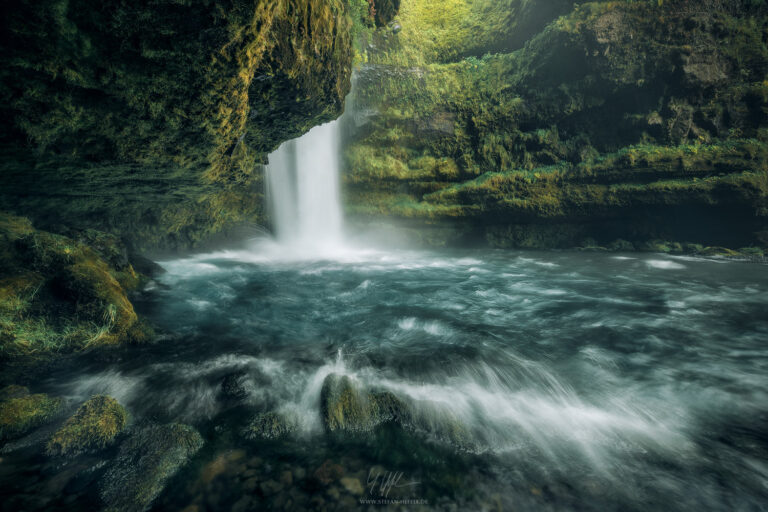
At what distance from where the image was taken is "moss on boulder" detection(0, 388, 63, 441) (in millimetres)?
2396

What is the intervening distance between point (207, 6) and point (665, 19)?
1302 centimetres

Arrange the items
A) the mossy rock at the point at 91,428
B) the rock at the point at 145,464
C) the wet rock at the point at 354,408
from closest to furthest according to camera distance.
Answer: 1. the rock at the point at 145,464
2. the mossy rock at the point at 91,428
3. the wet rock at the point at 354,408

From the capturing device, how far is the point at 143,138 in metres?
3.44

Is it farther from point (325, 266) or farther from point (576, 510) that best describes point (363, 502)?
point (325, 266)

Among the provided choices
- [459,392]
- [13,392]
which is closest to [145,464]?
[13,392]

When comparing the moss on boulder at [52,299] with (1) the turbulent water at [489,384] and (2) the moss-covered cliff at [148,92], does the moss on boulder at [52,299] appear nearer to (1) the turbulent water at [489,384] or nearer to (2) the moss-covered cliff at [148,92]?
(1) the turbulent water at [489,384]

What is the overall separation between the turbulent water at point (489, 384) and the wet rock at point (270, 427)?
0.30ft

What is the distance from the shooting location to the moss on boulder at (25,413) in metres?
2.40

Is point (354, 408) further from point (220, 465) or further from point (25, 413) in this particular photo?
point (25, 413)

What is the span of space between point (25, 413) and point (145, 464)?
132cm

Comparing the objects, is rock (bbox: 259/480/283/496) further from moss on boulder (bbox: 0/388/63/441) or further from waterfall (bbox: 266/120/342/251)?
waterfall (bbox: 266/120/342/251)

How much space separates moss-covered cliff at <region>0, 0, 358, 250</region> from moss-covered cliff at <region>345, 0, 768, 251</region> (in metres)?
7.15

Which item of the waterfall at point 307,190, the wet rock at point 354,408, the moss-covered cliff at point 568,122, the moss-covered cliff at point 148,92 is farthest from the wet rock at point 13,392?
the moss-covered cliff at point 568,122

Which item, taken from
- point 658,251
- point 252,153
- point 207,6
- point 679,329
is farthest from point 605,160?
point 207,6
